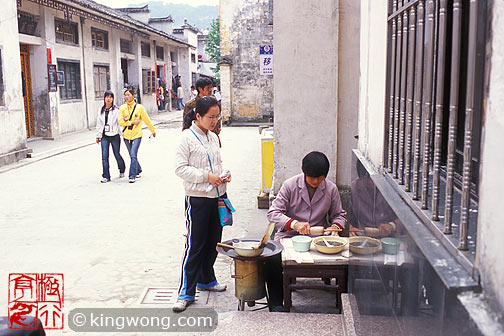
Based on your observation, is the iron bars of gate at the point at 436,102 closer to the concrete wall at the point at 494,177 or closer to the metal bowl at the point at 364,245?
the concrete wall at the point at 494,177

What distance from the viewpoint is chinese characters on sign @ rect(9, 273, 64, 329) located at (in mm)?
4121

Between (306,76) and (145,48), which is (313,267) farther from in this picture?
(145,48)

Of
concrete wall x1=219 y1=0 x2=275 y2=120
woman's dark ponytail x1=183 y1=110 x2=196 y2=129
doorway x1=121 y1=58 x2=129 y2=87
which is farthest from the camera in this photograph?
doorway x1=121 y1=58 x2=129 y2=87

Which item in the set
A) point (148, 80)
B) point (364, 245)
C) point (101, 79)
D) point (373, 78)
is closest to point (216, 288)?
point (364, 245)

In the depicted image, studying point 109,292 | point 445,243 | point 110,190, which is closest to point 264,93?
point 110,190

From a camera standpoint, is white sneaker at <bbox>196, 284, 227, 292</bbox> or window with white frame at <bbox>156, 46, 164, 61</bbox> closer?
white sneaker at <bbox>196, 284, 227, 292</bbox>

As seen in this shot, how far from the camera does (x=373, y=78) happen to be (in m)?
3.40

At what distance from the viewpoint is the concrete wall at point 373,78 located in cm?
309

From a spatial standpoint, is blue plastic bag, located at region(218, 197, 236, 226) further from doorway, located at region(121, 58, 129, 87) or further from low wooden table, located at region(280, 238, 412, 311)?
doorway, located at region(121, 58, 129, 87)

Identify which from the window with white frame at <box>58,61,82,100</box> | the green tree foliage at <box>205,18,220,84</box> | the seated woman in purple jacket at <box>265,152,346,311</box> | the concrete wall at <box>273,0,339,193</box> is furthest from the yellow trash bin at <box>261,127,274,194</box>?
the green tree foliage at <box>205,18,220,84</box>

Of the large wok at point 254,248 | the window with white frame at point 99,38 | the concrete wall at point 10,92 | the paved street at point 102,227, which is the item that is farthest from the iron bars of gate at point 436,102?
the window with white frame at point 99,38

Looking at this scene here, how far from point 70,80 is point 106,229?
12.5m

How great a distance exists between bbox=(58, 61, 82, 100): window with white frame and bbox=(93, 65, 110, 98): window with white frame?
1.42 meters

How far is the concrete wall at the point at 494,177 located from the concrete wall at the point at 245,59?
70.3 ft
